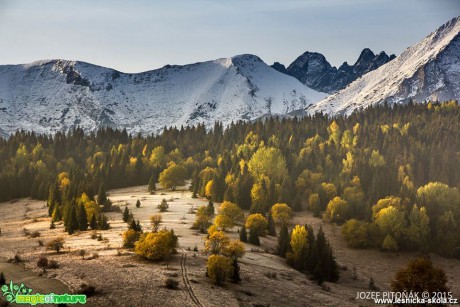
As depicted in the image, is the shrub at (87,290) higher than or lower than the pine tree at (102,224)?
higher

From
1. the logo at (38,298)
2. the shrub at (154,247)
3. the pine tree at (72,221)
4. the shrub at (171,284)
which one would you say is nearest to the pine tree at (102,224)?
the pine tree at (72,221)

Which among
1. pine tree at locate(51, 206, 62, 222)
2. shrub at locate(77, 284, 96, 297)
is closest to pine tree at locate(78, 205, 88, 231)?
pine tree at locate(51, 206, 62, 222)

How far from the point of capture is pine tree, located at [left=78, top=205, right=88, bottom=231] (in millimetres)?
104100

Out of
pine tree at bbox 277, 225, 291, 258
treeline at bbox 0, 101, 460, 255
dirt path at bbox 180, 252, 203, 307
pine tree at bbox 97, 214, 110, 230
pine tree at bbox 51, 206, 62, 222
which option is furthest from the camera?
treeline at bbox 0, 101, 460, 255

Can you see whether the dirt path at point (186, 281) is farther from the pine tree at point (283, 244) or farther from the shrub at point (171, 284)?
the pine tree at point (283, 244)

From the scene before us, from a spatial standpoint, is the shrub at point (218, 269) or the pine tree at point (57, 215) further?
the pine tree at point (57, 215)

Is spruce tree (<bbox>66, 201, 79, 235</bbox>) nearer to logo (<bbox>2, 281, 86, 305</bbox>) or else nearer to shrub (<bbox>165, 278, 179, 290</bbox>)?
shrub (<bbox>165, 278, 179, 290</bbox>)

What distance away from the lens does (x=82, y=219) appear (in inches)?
4136

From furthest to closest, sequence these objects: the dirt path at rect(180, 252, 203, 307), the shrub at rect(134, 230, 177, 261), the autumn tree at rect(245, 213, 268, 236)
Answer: the autumn tree at rect(245, 213, 268, 236), the shrub at rect(134, 230, 177, 261), the dirt path at rect(180, 252, 203, 307)

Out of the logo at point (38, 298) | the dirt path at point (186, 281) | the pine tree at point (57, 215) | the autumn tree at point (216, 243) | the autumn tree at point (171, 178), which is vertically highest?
the autumn tree at point (171, 178)

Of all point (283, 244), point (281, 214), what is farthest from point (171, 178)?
point (283, 244)

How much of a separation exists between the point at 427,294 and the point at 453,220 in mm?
80084

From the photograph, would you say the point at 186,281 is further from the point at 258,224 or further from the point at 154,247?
the point at 258,224

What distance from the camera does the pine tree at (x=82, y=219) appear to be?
104100 mm
